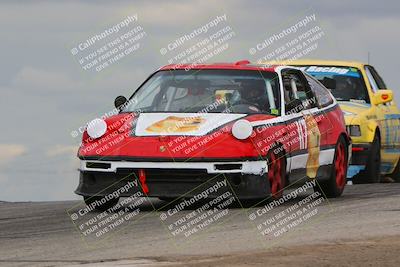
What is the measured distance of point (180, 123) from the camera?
40.3 feet

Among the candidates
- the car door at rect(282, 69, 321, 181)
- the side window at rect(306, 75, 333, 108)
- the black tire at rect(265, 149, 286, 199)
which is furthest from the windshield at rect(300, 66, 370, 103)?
the black tire at rect(265, 149, 286, 199)

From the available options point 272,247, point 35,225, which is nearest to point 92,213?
point 35,225

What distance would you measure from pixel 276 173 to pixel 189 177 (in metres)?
1.04

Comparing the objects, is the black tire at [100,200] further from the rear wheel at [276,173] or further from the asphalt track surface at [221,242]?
the rear wheel at [276,173]

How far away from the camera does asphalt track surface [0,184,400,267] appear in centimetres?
839

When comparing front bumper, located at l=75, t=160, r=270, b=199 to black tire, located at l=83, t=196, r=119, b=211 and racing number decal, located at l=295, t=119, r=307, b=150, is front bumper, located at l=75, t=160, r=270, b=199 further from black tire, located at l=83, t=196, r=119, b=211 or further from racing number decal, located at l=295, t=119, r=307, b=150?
racing number decal, located at l=295, t=119, r=307, b=150

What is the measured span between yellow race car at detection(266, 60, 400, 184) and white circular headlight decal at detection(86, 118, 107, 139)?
237 inches

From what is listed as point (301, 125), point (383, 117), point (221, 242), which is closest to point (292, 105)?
point (301, 125)

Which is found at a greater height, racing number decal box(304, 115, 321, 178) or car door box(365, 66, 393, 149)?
racing number decal box(304, 115, 321, 178)

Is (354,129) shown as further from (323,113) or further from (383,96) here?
(323,113)

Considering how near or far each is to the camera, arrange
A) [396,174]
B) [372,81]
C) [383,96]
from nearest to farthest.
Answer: [383,96] → [372,81] → [396,174]

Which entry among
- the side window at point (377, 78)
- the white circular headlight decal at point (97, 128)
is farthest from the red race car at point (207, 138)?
the side window at point (377, 78)

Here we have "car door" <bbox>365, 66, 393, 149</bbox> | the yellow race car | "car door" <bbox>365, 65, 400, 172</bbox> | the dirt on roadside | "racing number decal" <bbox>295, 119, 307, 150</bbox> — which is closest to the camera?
the dirt on roadside

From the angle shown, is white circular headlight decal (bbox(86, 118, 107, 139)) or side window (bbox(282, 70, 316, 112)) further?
side window (bbox(282, 70, 316, 112))
